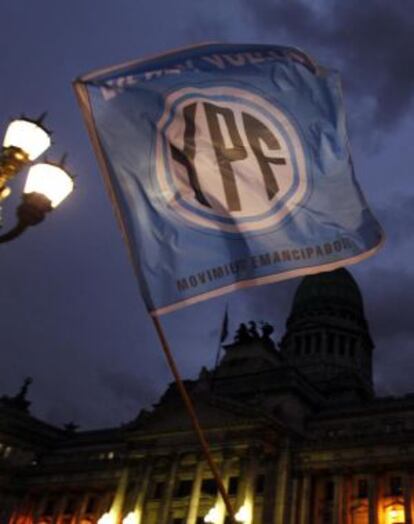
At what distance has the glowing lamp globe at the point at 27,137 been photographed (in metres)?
11.0

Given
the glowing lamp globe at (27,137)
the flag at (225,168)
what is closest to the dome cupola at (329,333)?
the flag at (225,168)

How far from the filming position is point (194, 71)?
1188cm

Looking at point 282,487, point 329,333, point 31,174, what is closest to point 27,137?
point 31,174

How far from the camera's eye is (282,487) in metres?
54.6

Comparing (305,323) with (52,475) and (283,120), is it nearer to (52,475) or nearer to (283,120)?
(52,475)

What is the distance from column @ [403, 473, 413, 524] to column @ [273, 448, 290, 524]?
10.3 m

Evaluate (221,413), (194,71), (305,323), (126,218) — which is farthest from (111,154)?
(305,323)

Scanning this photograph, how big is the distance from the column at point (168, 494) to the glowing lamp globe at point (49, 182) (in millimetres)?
54294

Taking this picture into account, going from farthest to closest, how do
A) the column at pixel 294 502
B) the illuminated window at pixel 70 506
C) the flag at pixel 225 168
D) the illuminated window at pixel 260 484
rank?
the illuminated window at pixel 70 506 < the illuminated window at pixel 260 484 < the column at pixel 294 502 < the flag at pixel 225 168

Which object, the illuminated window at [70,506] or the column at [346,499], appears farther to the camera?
the illuminated window at [70,506]

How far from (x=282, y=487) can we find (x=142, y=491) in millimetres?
15654

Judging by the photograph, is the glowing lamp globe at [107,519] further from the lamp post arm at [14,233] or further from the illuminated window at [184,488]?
the lamp post arm at [14,233]

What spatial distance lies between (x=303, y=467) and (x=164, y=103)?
50.1 meters

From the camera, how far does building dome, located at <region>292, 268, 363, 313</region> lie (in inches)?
3856
